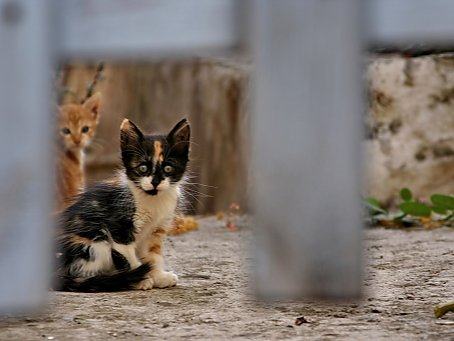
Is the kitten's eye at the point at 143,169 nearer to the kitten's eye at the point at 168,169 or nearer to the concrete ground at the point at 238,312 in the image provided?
the kitten's eye at the point at 168,169

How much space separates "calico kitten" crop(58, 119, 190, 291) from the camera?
328 centimetres

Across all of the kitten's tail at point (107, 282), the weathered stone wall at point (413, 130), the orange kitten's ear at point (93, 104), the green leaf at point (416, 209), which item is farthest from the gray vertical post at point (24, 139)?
the weathered stone wall at point (413, 130)

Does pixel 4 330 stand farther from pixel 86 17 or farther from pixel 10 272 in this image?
pixel 86 17

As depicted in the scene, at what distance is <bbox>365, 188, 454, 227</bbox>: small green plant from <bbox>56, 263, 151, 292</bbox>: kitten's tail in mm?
2380

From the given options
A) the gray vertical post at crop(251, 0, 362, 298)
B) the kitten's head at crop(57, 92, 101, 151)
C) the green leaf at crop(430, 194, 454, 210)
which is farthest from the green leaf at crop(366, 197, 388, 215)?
the gray vertical post at crop(251, 0, 362, 298)

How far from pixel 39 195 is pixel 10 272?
19cm

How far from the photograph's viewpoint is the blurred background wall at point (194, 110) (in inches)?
300

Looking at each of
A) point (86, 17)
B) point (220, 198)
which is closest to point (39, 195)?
point (86, 17)

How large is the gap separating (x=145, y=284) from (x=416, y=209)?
7.79 ft

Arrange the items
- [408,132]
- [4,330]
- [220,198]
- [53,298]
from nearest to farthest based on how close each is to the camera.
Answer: [4,330] < [53,298] < [408,132] < [220,198]

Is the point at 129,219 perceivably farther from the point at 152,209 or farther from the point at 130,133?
the point at 130,133

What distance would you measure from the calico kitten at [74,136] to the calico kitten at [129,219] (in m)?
2.24

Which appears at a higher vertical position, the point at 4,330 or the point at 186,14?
the point at 186,14

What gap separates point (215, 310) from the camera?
271 cm
